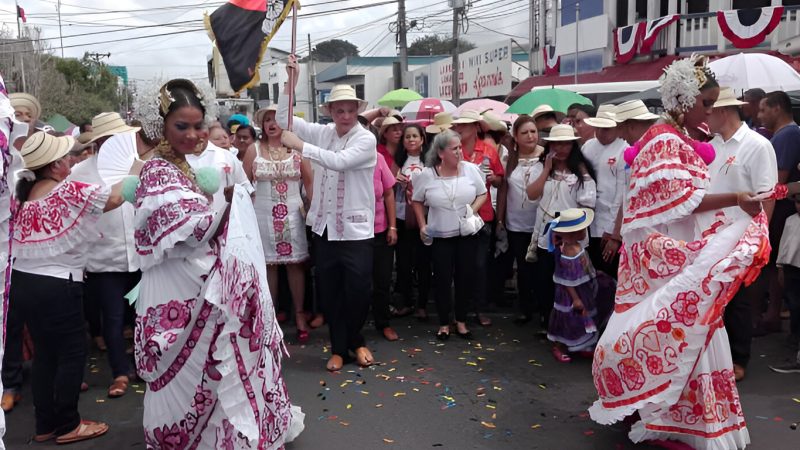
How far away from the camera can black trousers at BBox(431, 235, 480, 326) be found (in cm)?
612

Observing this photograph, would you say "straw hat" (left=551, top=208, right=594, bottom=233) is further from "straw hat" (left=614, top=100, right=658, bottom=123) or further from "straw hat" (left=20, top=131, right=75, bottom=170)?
"straw hat" (left=20, top=131, right=75, bottom=170)

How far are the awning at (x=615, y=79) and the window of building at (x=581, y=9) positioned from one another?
5.67 feet

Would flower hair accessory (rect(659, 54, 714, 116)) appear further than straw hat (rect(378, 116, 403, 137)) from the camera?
No

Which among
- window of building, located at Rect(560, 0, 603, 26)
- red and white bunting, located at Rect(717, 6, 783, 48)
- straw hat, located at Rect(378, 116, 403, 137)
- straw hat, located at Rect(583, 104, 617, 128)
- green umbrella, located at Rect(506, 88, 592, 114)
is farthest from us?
window of building, located at Rect(560, 0, 603, 26)

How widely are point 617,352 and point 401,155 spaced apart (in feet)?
11.9

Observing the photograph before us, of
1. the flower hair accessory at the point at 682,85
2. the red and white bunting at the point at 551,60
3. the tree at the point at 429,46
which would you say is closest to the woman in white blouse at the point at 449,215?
the flower hair accessory at the point at 682,85

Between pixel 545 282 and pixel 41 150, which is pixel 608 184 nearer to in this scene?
pixel 545 282

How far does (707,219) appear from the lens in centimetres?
388

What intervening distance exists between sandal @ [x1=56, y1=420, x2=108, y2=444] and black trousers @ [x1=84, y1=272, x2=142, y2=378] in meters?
0.78

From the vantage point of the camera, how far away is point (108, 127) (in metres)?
5.29

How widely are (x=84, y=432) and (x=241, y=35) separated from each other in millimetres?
2685

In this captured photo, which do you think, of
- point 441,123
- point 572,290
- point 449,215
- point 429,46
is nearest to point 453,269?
point 449,215

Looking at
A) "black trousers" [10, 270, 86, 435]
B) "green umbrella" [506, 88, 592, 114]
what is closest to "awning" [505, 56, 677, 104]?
"green umbrella" [506, 88, 592, 114]

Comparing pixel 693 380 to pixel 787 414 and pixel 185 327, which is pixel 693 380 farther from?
pixel 185 327
